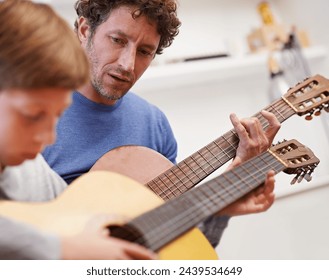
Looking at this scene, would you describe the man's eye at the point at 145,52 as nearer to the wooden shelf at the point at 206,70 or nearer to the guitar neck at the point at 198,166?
the guitar neck at the point at 198,166

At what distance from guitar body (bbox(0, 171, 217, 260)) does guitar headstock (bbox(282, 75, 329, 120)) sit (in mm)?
449

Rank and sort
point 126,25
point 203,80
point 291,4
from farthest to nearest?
point 291,4 → point 203,80 → point 126,25

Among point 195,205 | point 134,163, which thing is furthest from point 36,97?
point 134,163

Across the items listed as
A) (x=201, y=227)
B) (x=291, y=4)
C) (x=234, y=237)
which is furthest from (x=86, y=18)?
(x=291, y=4)

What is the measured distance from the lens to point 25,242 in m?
0.41

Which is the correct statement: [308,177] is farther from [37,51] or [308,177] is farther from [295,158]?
[37,51]

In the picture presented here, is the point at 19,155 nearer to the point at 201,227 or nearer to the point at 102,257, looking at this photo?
the point at 102,257

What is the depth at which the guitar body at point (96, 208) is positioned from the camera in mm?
446

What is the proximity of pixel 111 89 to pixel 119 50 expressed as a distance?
Result: 0.27ft

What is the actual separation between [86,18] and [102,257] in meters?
0.67

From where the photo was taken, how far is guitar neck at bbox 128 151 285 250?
49cm

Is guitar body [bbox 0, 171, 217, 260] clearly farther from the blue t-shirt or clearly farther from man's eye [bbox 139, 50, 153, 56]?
man's eye [bbox 139, 50, 153, 56]

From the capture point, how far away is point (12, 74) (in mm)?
410

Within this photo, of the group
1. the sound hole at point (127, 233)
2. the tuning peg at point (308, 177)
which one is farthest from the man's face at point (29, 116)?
the tuning peg at point (308, 177)
